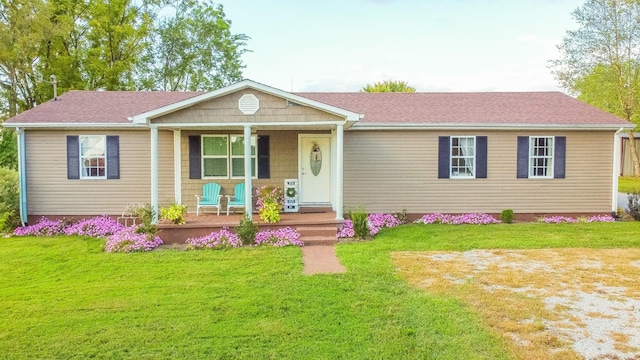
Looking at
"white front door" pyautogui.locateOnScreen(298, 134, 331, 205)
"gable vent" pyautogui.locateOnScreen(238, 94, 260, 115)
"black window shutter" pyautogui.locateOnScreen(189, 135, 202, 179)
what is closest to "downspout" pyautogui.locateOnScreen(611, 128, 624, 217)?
"white front door" pyautogui.locateOnScreen(298, 134, 331, 205)

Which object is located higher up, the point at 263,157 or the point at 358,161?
the point at 263,157

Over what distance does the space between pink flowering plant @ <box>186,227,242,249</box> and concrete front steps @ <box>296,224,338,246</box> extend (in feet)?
4.63

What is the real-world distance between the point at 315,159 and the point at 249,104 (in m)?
3.00

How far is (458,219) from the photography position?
41.7 feet

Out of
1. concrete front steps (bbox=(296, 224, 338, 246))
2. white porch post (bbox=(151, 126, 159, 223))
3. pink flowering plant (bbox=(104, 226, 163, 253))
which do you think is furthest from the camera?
white porch post (bbox=(151, 126, 159, 223))

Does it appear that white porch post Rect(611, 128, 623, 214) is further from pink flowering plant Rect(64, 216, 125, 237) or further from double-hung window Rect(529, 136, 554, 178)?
pink flowering plant Rect(64, 216, 125, 237)

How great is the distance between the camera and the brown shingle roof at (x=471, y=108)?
12.8 meters

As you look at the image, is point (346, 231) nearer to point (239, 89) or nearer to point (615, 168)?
point (239, 89)

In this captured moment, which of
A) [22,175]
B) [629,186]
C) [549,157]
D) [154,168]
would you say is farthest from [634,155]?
[22,175]

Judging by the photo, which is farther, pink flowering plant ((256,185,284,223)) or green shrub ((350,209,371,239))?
pink flowering plant ((256,185,284,223))

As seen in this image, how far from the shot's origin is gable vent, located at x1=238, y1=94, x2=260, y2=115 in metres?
10.4

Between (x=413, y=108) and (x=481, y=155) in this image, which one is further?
(x=413, y=108)

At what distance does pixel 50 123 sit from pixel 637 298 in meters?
12.7

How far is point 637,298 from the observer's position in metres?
6.29
